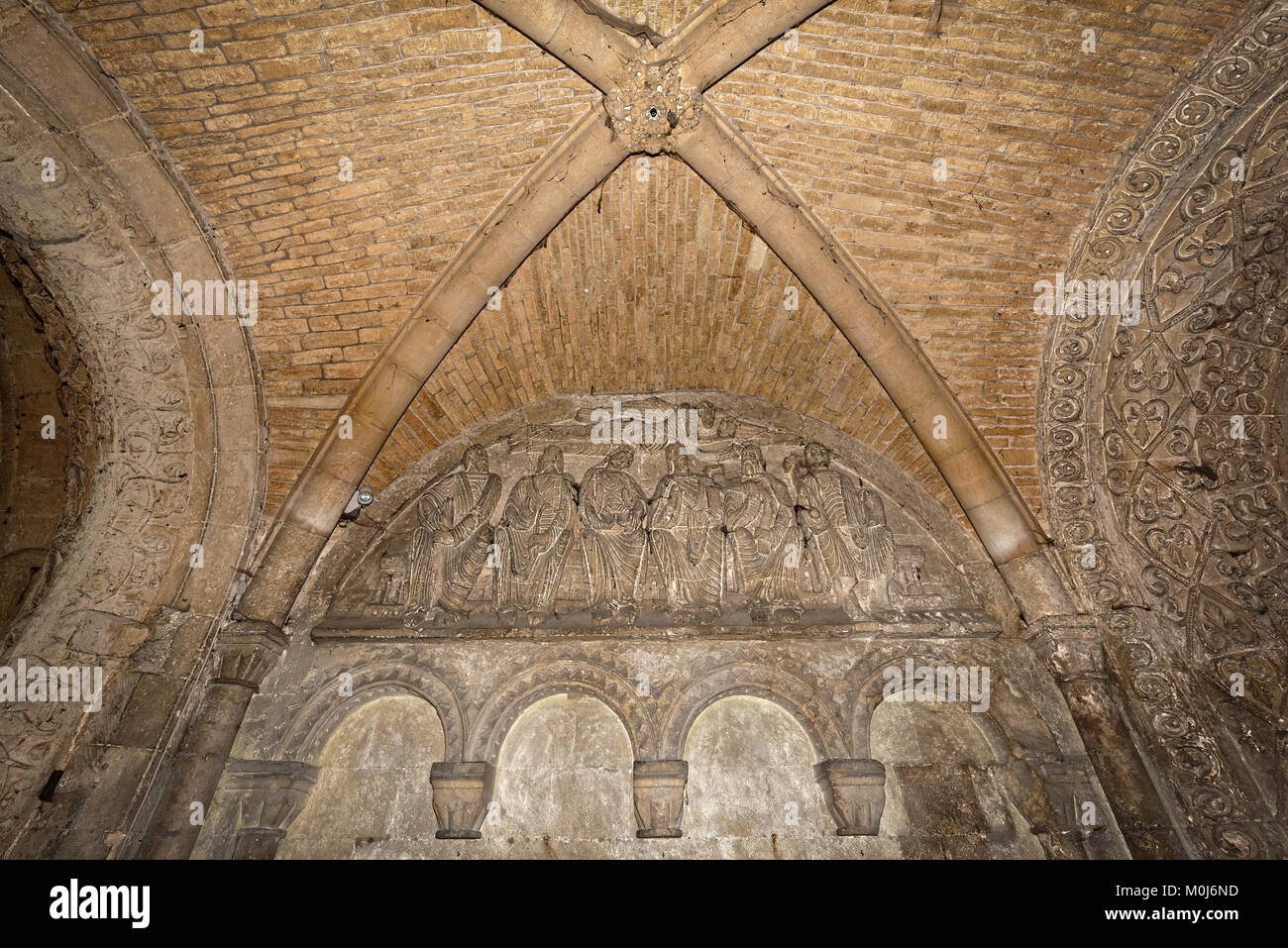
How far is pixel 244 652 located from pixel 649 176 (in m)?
3.88

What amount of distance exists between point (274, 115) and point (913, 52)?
3.59 m

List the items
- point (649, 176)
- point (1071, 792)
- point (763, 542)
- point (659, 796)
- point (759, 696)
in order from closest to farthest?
point (1071, 792) < point (659, 796) < point (759, 696) < point (649, 176) < point (763, 542)

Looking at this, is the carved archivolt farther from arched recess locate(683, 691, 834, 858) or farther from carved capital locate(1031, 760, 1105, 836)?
arched recess locate(683, 691, 834, 858)

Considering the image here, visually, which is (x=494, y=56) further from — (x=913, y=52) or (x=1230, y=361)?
(x=1230, y=361)

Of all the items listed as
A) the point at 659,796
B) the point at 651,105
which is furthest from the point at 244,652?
the point at 651,105

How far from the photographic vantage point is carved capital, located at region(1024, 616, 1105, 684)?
3.65 meters

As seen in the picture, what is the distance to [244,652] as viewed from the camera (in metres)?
3.75

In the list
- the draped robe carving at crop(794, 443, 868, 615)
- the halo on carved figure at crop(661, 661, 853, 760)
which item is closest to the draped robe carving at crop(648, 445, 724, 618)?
the halo on carved figure at crop(661, 661, 853, 760)

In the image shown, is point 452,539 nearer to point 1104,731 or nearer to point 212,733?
point 212,733

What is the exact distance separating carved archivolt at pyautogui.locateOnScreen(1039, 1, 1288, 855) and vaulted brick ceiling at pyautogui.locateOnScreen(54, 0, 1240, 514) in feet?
0.72

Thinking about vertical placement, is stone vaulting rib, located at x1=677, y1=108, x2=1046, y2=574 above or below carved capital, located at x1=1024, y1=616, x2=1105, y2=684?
above

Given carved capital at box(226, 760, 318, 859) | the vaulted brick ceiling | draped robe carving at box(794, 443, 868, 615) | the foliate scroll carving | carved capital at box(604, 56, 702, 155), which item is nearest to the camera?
the vaulted brick ceiling

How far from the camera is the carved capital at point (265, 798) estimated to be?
3.49 m
